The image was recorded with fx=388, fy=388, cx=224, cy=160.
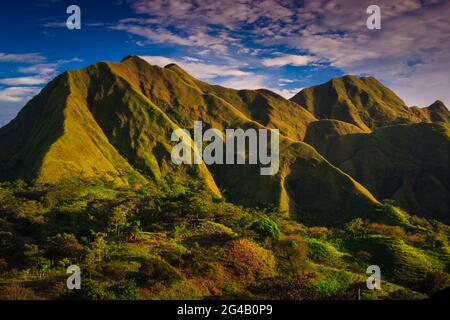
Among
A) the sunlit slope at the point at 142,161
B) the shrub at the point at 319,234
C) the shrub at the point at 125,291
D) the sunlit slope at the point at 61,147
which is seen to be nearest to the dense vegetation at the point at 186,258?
the shrub at the point at 125,291

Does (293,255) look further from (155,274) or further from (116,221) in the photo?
(116,221)

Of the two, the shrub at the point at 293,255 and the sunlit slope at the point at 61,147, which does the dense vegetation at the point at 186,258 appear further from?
the sunlit slope at the point at 61,147

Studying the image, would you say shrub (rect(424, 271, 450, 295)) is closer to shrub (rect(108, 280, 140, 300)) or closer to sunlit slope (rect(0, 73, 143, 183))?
shrub (rect(108, 280, 140, 300))

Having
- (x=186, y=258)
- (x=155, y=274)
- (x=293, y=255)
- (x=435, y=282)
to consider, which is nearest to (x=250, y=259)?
(x=293, y=255)

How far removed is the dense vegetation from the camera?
108 ft

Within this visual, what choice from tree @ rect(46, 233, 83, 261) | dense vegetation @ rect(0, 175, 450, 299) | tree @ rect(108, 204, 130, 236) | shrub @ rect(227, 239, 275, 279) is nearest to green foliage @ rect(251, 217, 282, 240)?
dense vegetation @ rect(0, 175, 450, 299)

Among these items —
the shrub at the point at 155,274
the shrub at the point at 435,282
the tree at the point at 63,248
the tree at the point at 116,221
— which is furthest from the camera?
the tree at the point at 116,221

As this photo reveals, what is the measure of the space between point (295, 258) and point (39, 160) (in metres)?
109

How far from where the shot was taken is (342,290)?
3538 cm

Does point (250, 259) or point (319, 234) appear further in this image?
point (319, 234)

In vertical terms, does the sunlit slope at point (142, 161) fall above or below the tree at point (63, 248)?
above

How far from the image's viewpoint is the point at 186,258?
38.6 m

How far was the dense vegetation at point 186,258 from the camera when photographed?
108ft
